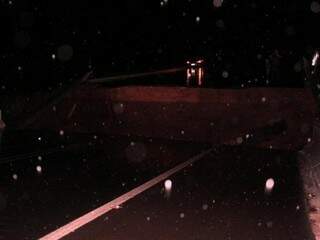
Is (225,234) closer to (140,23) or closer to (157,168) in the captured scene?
(157,168)

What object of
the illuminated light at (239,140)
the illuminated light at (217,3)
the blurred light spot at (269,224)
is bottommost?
the illuminated light at (239,140)

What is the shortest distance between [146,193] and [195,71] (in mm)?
30052

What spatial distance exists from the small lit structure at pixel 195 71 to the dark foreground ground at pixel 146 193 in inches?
871

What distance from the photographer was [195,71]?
128 ft

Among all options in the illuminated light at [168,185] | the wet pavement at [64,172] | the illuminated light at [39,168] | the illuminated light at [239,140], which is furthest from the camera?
the illuminated light at [239,140]

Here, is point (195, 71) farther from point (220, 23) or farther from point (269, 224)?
point (269, 224)

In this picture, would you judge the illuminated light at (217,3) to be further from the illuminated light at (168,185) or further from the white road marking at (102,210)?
the illuminated light at (168,185)

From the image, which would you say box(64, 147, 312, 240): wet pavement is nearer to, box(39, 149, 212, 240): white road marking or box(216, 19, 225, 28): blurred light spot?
box(39, 149, 212, 240): white road marking

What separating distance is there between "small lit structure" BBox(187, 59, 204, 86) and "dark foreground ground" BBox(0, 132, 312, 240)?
2213cm

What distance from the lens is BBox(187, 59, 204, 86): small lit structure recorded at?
125 ft

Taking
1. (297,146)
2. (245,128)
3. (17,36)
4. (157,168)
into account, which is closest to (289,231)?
(157,168)

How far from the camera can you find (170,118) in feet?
83.3

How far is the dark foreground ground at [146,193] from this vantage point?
7.09 m

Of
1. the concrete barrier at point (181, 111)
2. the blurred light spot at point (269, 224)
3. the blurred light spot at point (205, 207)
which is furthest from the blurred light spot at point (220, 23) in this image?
the blurred light spot at point (269, 224)
